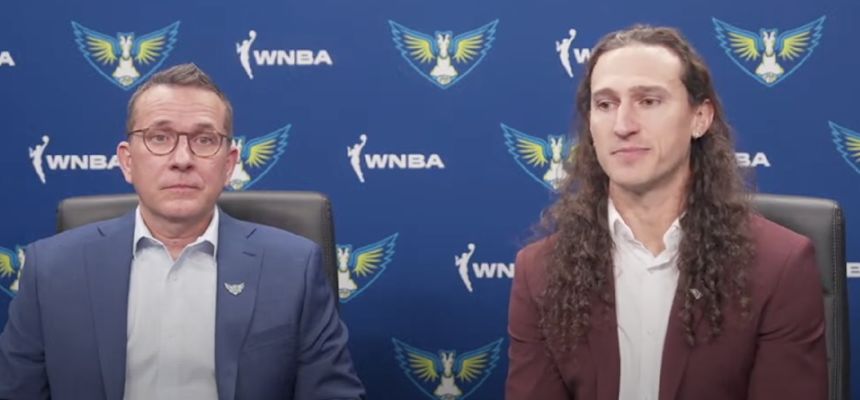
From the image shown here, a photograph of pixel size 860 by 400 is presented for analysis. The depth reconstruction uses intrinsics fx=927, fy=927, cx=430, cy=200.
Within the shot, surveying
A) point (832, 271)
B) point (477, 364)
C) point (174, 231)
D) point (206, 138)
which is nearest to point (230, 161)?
point (206, 138)

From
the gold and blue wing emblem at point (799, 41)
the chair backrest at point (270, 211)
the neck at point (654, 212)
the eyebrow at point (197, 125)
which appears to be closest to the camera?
the neck at point (654, 212)

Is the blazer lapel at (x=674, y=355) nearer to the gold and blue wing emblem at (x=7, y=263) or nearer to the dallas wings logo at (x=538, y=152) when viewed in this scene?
the dallas wings logo at (x=538, y=152)

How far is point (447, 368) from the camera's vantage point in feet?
9.32

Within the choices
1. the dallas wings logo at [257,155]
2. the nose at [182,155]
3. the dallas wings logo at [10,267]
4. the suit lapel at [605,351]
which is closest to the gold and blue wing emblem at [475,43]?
the dallas wings logo at [257,155]

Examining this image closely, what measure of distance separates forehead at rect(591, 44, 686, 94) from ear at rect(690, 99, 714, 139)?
0.23ft

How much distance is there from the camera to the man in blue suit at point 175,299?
6.12 ft

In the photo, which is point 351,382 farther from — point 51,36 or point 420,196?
point 51,36

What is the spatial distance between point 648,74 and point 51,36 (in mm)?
1810

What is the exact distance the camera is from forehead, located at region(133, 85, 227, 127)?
1.92m

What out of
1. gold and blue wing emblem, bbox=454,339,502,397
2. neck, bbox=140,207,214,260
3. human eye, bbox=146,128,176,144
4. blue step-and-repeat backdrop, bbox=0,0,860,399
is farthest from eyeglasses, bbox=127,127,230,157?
gold and blue wing emblem, bbox=454,339,502,397

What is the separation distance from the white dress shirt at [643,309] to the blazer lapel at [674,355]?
0.03m

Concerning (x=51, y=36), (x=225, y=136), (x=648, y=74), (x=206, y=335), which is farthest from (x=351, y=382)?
(x=51, y=36)

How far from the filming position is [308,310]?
1.94 meters

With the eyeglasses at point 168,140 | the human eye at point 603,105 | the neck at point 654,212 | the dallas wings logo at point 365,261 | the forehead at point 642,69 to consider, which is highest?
the forehead at point 642,69
